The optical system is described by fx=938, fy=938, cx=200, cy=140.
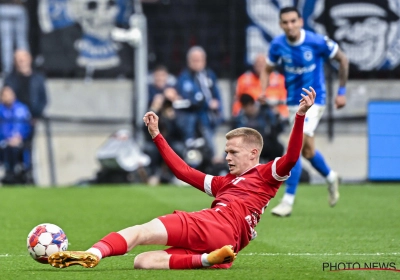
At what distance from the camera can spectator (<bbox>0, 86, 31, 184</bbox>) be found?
625 inches

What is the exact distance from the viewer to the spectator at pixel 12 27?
16656mm

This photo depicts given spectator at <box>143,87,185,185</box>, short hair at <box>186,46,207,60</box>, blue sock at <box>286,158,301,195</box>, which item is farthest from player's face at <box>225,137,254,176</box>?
short hair at <box>186,46,207,60</box>

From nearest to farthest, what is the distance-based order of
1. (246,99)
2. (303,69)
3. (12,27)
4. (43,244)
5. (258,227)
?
(43,244), (258,227), (303,69), (246,99), (12,27)

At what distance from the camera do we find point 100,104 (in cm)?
1709

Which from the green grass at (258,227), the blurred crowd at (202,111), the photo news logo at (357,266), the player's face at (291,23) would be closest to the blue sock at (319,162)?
the green grass at (258,227)

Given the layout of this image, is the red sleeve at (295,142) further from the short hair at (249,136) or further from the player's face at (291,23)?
the player's face at (291,23)

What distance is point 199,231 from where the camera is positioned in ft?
19.3

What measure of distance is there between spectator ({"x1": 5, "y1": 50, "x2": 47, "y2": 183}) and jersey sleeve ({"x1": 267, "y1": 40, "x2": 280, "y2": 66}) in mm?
6852

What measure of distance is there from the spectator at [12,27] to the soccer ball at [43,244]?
35.6ft

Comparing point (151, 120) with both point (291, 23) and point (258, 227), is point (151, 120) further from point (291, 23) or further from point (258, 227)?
point (291, 23)

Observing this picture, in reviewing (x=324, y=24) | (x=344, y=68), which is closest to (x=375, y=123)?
(x=324, y=24)

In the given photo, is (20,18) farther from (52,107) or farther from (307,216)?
(307,216)

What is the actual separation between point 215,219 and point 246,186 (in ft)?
1.20

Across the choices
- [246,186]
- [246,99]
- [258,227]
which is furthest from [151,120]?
[246,99]
